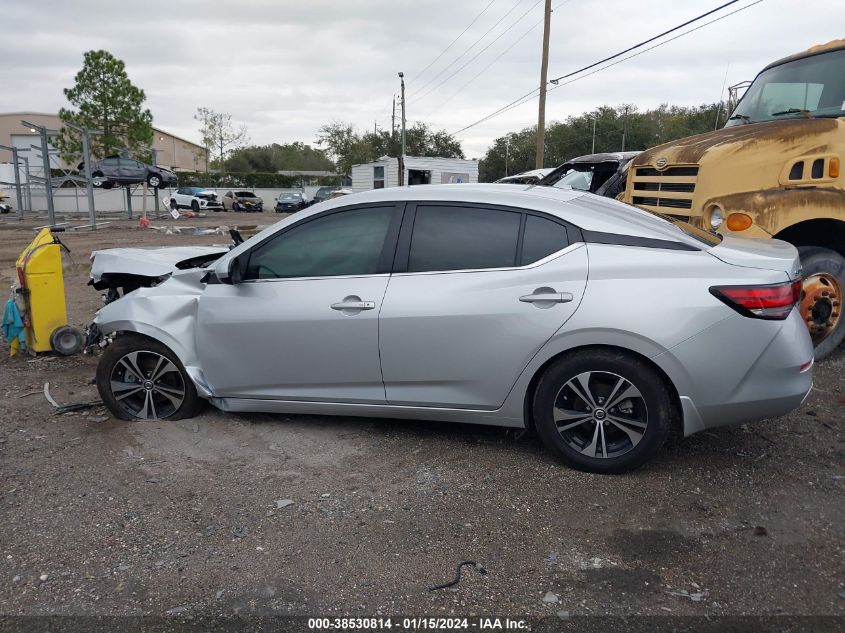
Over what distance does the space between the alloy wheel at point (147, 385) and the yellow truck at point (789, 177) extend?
4656mm

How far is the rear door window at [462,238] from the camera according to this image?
3.99 meters

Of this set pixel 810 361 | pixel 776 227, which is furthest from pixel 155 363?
pixel 776 227

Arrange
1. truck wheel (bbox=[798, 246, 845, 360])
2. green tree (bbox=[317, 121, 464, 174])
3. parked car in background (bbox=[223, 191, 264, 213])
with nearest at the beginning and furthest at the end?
truck wheel (bbox=[798, 246, 845, 360])
parked car in background (bbox=[223, 191, 264, 213])
green tree (bbox=[317, 121, 464, 174])

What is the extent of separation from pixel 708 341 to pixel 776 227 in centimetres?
269

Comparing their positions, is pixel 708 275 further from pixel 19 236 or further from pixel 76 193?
pixel 76 193

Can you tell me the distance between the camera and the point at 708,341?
3555 millimetres

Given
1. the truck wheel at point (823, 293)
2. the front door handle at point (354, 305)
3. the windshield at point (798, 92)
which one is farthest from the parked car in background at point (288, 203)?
the front door handle at point (354, 305)

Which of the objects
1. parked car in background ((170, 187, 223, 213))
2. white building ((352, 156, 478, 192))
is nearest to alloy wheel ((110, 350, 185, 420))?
white building ((352, 156, 478, 192))

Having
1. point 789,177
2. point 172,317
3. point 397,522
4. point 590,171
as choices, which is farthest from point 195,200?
point 397,522

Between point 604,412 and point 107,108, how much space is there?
39.7 metres

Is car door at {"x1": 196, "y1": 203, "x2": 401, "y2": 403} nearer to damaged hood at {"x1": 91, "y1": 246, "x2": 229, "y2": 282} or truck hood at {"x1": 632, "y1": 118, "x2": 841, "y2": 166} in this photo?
damaged hood at {"x1": 91, "y1": 246, "x2": 229, "y2": 282}

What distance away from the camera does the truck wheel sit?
19.6ft

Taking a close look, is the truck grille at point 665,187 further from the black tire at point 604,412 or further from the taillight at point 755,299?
the black tire at point 604,412

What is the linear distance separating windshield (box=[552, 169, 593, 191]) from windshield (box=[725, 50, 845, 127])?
4.47 meters
